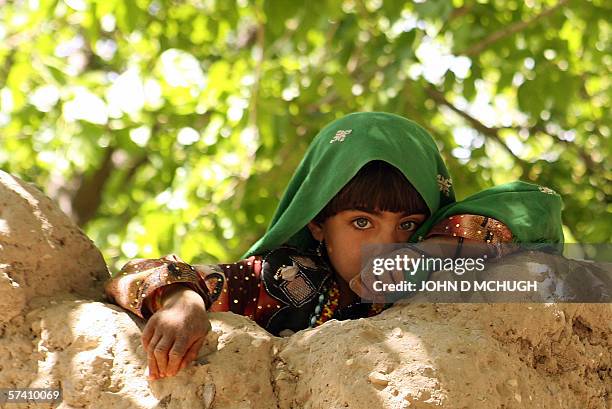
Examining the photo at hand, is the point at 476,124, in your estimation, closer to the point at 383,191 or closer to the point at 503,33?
the point at 503,33

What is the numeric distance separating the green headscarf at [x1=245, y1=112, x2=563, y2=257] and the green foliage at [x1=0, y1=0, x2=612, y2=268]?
1.39 meters

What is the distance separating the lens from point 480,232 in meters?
1.71

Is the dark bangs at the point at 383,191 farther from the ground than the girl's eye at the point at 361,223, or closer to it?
farther from the ground

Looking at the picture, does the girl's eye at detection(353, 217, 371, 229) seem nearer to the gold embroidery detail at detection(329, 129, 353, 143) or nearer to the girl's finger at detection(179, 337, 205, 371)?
the gold embroidery detail at detection(329, 129, 353, 143)

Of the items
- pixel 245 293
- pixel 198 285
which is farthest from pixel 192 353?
pixel 245 293

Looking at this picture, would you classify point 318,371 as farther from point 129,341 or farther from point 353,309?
point 353,309

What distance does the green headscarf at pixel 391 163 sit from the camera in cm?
177

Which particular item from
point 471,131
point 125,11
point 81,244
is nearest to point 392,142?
point 81,244

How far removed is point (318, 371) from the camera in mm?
1452

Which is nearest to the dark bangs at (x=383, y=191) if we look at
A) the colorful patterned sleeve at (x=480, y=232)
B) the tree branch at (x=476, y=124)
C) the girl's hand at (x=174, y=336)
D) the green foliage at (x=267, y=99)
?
the colorful patterned sleeve at (x=480, y=232)

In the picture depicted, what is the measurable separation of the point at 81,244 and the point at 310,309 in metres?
0.50

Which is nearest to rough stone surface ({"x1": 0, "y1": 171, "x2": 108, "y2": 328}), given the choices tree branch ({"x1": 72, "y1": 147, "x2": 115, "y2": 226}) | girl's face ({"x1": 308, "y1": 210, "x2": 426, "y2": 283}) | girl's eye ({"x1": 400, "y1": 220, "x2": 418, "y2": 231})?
girl's face ({"x1": 308, "y1": 210, "x2": 426, "y2": 283})

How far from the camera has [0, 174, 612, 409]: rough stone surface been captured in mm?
1402

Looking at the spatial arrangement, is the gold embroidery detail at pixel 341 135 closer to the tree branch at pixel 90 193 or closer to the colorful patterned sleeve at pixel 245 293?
the colorful patterned sleeve at pixel 245 293
